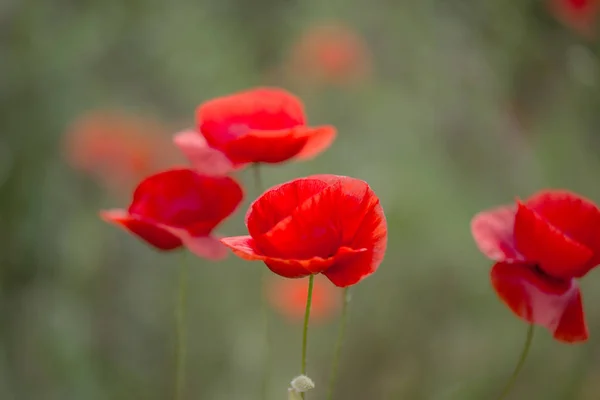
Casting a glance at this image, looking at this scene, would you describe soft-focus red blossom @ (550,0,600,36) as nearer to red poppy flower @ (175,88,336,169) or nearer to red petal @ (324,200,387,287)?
red poppy flower @ (175,88,336,169)

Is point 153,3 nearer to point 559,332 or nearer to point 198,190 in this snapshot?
point 198,190

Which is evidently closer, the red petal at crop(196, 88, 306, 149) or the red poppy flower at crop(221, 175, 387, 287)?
the red poppy flower at crop(221, 175, 387, 287)

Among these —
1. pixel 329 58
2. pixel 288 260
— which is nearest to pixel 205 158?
pixel 288 260

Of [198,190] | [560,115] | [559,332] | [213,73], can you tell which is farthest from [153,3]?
[559,332]

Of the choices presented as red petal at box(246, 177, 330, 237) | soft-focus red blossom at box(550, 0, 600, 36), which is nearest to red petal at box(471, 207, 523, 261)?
red petal at box(246, 177, 330, 237)

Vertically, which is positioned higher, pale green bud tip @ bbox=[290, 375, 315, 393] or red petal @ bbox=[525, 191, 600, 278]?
red petal @ bbox=[525, 191, 600, 278]

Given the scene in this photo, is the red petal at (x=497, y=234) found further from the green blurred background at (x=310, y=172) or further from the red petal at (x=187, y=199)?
the green blurred background at (x=310, y=172)

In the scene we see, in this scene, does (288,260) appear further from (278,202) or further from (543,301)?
(543,301)

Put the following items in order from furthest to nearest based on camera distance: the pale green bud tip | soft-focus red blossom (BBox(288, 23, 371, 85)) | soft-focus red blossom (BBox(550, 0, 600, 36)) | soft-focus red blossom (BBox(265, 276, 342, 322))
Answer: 1. soft-focus red blossom (BBox(288, 23, 371, 85))
2. soft-focus red blossom (BBox(265, 276, 342, 322))
3. soft-focus red blossom (BBox(550, 0, 600, 36))
4. the pale green bud tip
